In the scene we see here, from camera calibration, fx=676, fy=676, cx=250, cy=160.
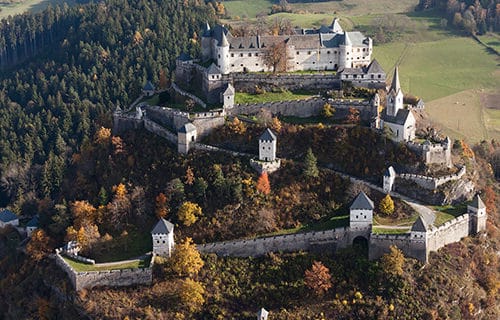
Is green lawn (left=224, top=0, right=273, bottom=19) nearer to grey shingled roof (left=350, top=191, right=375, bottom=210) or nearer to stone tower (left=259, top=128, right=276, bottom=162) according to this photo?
stone tower (left=259, top=128, right=276, bottom=162)

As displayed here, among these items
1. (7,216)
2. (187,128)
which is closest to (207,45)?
(187,128)

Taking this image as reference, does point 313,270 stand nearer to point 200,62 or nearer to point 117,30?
point 200,62

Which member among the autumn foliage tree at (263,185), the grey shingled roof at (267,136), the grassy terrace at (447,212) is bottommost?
the grassy terrace at (447,212)

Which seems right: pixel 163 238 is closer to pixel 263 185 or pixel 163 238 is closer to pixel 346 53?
pixel 263 185

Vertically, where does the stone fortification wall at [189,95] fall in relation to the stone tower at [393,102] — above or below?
below

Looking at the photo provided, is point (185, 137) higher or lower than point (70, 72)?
higher

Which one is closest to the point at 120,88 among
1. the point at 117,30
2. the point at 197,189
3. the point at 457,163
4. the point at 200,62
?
the point at 117,30

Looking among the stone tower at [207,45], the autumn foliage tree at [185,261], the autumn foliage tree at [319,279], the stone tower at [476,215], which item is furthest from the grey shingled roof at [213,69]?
the stone tower at [476,215]

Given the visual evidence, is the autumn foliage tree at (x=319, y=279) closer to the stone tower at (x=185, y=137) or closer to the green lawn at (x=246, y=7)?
the stone tower at (x=185, y=137)
